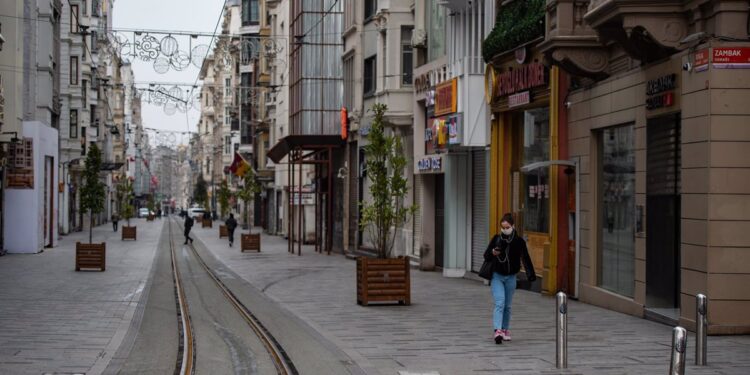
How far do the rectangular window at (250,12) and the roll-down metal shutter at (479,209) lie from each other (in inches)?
2484

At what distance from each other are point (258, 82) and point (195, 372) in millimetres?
67673

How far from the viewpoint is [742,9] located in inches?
578

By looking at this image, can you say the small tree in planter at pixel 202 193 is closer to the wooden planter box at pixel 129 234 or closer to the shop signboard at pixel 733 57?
the wooden planter box at pixel 129 234

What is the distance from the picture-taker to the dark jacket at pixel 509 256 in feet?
47.6

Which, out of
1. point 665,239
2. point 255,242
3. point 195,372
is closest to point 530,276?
point 665,239

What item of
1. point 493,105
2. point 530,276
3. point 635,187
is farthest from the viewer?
point 493,105

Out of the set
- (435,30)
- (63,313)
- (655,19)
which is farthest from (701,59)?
(435,30)

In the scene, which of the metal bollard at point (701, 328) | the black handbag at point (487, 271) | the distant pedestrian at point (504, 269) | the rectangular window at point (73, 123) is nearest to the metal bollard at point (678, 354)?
the metal bollard at point (701, 328)

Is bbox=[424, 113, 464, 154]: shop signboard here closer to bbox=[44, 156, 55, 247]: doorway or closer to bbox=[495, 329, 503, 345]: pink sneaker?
bbox=[495, 329, 503, 345]: pink sneaker

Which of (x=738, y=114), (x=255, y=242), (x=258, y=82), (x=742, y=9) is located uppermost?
(x=258, y=82)

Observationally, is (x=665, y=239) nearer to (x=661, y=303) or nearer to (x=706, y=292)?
(x=661, y=303)

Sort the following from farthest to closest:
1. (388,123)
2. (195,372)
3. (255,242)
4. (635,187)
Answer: (255,242) → (388,123) → (635,187) → (195,372)

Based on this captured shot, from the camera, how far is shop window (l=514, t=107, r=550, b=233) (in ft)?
76.8

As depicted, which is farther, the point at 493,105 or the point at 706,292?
the point at 493,105
